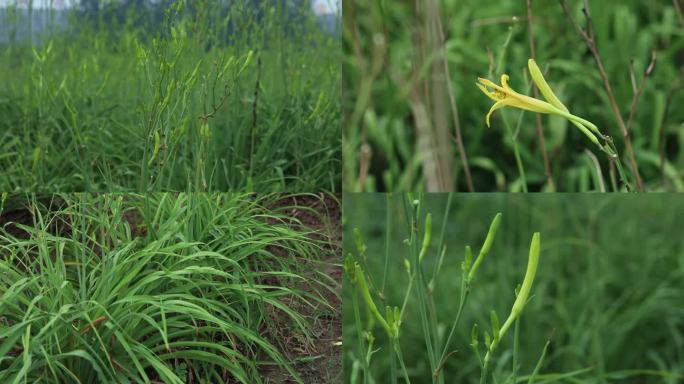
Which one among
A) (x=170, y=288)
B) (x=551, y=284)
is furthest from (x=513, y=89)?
(x=170, y=288)

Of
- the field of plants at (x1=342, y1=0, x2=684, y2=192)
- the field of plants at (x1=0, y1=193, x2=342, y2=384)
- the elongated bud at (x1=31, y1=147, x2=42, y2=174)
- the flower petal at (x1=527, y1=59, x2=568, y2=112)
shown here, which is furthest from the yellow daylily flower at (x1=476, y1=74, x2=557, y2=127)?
the elongated bud at (x1=31, y1=147, x2=42, y2=174)

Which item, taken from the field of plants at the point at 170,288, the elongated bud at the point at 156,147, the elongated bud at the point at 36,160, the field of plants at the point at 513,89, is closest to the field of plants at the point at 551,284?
the field of plants at the point at 513,89

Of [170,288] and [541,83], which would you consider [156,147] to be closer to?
[170,288]

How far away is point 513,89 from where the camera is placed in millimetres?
2029

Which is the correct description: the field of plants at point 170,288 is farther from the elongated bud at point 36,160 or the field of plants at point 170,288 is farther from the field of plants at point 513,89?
the field of plants at point 513,89

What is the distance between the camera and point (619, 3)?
2.19m

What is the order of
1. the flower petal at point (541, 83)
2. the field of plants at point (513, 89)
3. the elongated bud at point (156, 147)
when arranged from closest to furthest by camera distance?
the flower petal at point (541, 83)
the elongated bud at point (156, 147)
the field of plants at point (513, 89)

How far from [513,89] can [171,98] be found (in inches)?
34.2

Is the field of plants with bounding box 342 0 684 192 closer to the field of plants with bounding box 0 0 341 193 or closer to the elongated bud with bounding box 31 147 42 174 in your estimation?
the field of plants with bounding box 0 0 341 193

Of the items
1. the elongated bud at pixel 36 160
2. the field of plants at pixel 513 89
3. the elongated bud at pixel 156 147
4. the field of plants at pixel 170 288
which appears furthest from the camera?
the field of plants at pixel 513 89

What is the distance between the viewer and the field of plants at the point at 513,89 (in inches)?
77.6

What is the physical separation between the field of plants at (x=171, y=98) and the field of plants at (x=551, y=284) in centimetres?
23

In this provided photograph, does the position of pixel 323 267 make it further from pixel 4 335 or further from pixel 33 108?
pixel 33 108

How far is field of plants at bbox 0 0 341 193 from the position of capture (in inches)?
64.0
